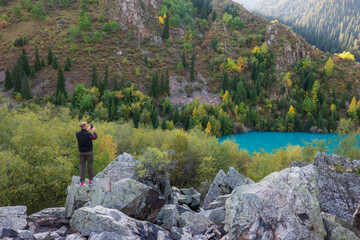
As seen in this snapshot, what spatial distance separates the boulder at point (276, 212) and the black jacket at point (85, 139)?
30.7 ft

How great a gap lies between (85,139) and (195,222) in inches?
380

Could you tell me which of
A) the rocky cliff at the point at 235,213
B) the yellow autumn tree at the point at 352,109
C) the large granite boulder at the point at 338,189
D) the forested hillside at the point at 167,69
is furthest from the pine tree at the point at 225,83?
the large granite boulder at the point at 338,189

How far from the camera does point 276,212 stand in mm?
11117

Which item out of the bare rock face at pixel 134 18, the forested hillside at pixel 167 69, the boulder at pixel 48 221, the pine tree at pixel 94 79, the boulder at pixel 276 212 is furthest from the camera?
the bare rock face at pixel 134 18

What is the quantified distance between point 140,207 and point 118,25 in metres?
136

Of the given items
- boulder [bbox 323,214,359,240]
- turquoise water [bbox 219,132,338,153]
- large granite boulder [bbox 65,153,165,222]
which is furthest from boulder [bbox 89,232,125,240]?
turquoise water [bbox 219,132,338,153]

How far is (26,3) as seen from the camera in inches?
5221

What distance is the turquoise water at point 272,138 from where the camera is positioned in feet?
302

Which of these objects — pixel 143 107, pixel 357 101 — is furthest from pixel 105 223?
pixel 357 101

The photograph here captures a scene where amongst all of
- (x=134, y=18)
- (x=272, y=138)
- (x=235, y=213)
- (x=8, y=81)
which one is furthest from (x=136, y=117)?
(x=134, y=18)

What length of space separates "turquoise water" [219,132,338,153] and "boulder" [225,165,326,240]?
251ft

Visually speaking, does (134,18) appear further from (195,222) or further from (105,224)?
(105,224)

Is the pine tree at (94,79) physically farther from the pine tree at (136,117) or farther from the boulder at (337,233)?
the boulder at (337,233)

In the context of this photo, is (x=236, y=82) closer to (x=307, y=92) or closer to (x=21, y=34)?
(x=307, y=92)
